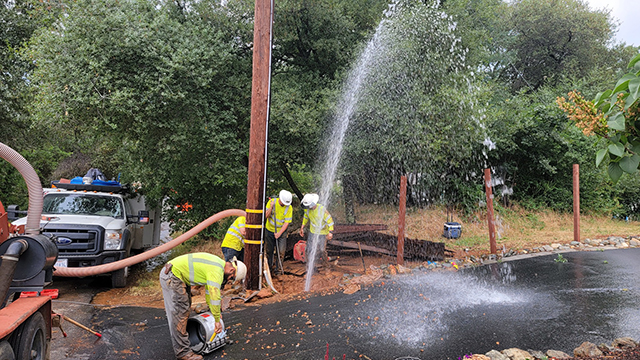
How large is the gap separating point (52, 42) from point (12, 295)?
655 cm

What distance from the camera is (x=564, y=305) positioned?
6312 millimetres

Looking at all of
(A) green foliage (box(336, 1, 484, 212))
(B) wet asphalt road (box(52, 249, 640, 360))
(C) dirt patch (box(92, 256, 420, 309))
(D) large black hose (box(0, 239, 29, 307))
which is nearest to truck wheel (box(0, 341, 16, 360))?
(D) large black hose (box(0, 239, 29, 307))

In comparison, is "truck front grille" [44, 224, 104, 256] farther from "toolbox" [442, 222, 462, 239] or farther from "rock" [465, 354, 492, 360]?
"toolbox" [442, 222, 462, 239]

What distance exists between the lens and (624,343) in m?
4.66

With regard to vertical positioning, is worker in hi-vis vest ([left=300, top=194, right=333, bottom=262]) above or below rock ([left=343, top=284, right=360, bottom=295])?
above

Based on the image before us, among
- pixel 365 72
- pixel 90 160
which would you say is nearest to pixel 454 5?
pixel 365 72

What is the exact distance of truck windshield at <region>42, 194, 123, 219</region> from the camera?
Result: 9242mm

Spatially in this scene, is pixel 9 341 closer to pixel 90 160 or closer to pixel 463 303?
pixel 463 303

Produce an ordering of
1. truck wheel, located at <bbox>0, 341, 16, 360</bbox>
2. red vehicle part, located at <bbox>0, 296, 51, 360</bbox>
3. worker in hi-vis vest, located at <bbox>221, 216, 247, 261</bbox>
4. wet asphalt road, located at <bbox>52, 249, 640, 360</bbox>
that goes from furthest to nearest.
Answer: worker in hi-vis vest, located at <bbox>221, 216, 247, 261</bbox>
wet asphalt road, located at <bbox>52, 249, 640, 360</bbox>
red vehicle part, located at <bbox>0, 296, 51, 360</bbox>
truck wheel, located at <bbox>0, 341, 16, 360</bbox>

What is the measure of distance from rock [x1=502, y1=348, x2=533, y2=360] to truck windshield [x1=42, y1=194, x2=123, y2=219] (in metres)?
8.48

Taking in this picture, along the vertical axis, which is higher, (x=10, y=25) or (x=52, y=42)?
(x=10, y=25)

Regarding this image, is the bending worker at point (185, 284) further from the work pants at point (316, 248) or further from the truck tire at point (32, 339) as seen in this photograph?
the work pants at point (316, 248)

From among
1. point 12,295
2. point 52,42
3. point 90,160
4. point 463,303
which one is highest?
point 52,42

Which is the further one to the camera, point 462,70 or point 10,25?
point 10,25
